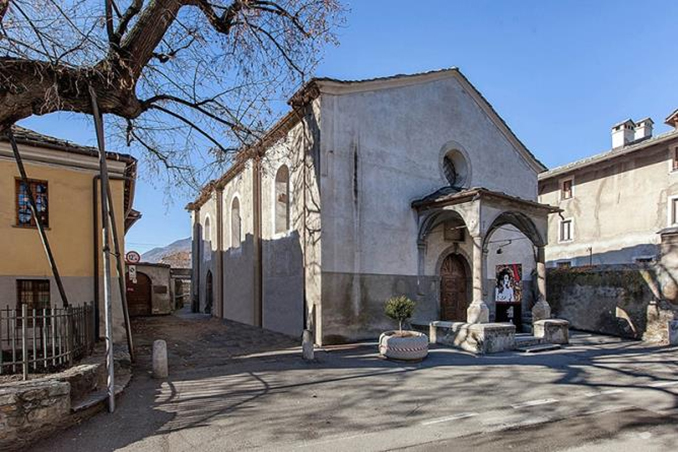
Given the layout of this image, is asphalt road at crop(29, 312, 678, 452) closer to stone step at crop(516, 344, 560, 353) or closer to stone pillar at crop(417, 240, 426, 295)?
stone step at crop(516, 344, 560, 353)

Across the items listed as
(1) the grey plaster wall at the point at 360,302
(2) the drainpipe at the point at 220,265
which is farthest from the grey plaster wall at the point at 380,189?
(2) the drainpipe at the point at 220,265

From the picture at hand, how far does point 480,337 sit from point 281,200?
8360mm

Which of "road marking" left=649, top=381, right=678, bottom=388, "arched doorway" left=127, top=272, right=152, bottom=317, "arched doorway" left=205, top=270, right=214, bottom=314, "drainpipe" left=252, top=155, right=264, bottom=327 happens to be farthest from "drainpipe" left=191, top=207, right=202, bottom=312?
"road marking" left=649, top=381, right=678, bottom=388

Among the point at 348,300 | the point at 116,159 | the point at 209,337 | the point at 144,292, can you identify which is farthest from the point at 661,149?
→ the point at 144,292

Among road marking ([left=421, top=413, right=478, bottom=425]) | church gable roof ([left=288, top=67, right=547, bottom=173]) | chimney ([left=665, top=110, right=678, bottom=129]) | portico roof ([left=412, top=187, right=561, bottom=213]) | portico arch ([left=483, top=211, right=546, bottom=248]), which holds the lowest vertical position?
road marking ([left=421, top=413, right=478, bottom=425])

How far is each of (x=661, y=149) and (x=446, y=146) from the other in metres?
13.0

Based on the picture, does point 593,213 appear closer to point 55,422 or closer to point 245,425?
point 245,425

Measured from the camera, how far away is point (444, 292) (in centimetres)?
1392

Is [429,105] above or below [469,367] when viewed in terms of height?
above

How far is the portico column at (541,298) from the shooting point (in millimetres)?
12359

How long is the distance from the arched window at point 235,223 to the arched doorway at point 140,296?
7.25 metres

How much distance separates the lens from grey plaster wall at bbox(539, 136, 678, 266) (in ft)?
64.7

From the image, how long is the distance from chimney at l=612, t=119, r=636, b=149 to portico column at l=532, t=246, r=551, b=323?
15.2m

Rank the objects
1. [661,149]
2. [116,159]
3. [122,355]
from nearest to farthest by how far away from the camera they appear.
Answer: [122,355], [116,159], [661,149]
